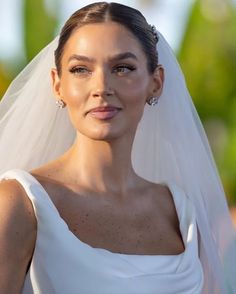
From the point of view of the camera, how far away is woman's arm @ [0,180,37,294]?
3299mm

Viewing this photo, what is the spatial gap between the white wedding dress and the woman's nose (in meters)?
0.38

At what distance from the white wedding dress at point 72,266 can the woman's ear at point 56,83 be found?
1.31ft

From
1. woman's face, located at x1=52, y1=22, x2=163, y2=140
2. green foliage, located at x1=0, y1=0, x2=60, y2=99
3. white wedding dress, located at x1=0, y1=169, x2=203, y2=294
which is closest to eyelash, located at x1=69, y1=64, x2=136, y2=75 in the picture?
woman's face, located at x1=52, y1=22, x2=163, y2=140

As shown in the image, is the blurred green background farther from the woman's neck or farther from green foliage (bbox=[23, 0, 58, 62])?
the woman's neck

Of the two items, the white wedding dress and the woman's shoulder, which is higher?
the woman's shoulder

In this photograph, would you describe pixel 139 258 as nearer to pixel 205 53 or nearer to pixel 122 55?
pixel 122 55

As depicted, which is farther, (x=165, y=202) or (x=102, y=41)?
(x=165, y=202)

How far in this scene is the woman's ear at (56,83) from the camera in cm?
376

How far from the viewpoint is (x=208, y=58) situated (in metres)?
14.1

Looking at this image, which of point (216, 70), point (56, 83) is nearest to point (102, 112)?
point (56, 83)

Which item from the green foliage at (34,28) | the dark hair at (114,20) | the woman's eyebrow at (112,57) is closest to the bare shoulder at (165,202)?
the dark hair at (114,20)

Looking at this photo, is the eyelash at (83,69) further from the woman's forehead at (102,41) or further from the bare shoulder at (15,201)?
the bare shoulder at (15,201)

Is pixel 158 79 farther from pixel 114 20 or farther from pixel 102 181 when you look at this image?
pixel 102 181

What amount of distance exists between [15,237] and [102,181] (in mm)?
521
